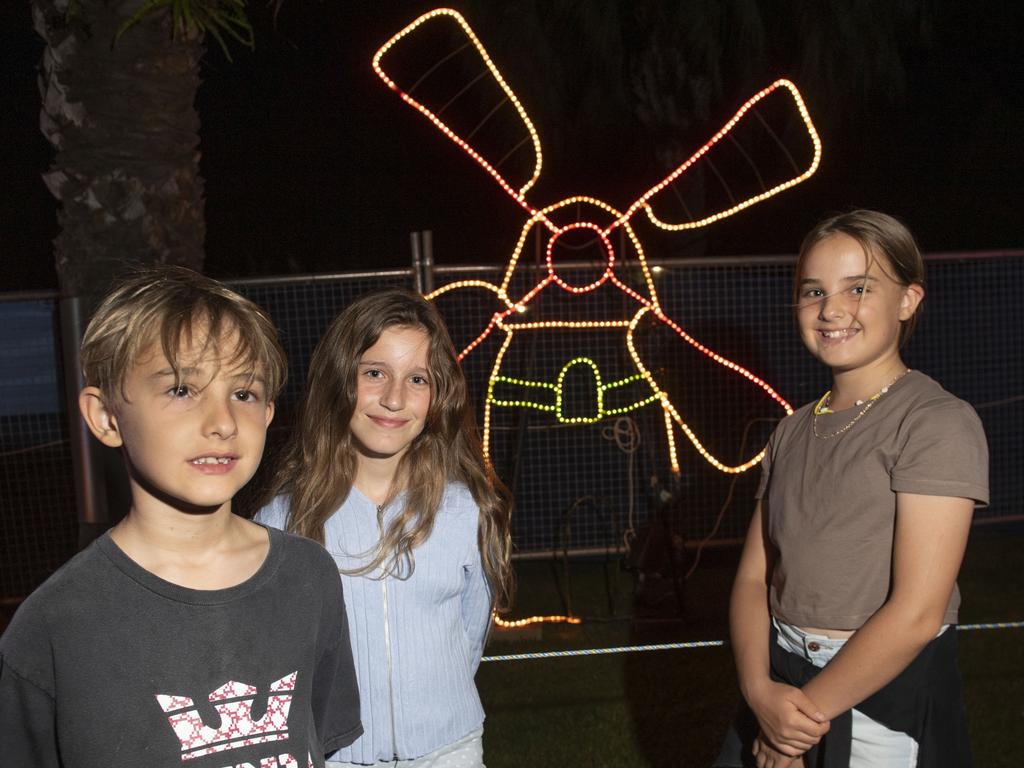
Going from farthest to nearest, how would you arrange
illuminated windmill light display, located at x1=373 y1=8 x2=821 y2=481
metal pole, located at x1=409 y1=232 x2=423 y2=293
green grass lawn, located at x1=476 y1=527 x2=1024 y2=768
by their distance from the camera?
metal pole, located at x1=409 y1=232 x2=423 y2=293, illuminated windmill light display, located at x1=373 y1=8 x2=821 y2=481, green grass lawn, located at x1=476 y1=527 x2=1024 y2=768

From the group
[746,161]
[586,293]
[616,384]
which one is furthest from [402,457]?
[746,161]

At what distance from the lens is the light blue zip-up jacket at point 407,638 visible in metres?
2.03

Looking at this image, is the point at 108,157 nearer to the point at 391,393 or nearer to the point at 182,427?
the point at 391,393

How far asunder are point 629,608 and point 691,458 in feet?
4.25

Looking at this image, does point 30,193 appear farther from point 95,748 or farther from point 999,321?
point 95,748

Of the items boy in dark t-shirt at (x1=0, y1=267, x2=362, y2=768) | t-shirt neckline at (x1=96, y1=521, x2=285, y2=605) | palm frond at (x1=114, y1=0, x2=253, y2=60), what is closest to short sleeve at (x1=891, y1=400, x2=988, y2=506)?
boy in dark t-shirt at (x1=0, y1=267, x2=362, y2=768)

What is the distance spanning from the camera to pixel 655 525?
204 inches

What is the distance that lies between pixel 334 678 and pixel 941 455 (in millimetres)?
1201

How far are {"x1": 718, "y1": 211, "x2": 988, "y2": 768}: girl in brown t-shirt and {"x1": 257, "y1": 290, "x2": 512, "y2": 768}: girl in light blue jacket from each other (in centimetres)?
62

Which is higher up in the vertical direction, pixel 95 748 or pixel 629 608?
pixel 95 748

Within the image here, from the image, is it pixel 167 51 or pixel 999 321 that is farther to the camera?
pixel 999 321

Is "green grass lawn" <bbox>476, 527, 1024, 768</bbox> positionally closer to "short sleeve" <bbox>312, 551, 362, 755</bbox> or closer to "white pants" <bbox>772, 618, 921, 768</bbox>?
"white pants" <bbox>772, 618, 921, 768</bbox>

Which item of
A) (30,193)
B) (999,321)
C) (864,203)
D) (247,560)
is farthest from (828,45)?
(30,193)

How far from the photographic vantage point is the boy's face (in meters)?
1.50
